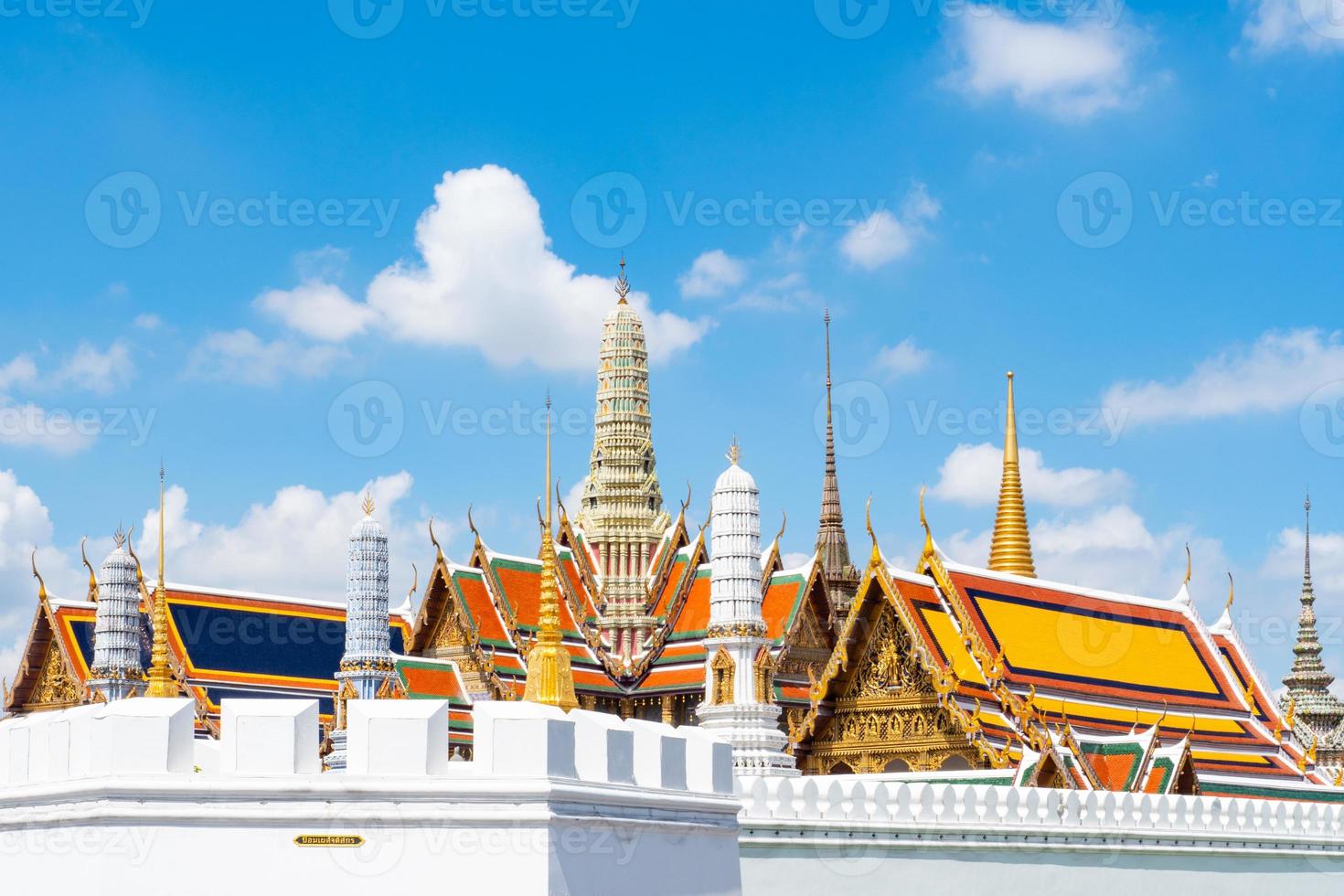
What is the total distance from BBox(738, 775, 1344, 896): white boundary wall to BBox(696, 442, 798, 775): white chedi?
4218mm

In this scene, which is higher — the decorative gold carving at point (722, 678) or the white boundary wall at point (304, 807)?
the decorative gold carving at point (722, 678)

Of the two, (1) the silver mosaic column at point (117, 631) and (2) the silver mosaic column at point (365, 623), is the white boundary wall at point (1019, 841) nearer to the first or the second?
(2) the silver mosaic column at point (365, 623)

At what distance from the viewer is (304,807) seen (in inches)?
501

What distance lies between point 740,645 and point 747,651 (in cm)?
13

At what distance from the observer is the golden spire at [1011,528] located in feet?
128

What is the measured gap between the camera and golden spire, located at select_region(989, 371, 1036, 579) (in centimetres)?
3897

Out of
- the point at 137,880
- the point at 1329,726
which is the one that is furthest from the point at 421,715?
the point at 1329,726

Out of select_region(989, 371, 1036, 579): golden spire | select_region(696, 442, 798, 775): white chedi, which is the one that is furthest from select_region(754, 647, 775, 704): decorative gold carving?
select_region(989, 371, 1036, 579): golden spire

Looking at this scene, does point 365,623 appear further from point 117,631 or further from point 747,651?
point 747,651

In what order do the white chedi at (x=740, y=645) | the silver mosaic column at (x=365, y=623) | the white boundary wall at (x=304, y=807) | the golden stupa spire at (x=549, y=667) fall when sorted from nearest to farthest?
the white boundary wall at (x=304, y=807) < the golden stupa spire at (x=549, y=667) < the white chedi at (x=740, y=645) < the silver mosaic column at (x=365, y=623)

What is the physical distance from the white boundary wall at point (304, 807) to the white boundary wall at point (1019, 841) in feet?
21.1

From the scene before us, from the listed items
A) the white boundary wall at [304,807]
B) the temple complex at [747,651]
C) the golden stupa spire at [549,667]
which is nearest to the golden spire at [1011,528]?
the temple complex at [747,651]

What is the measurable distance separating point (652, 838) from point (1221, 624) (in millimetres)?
24116

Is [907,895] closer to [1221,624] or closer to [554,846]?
[554,846]
